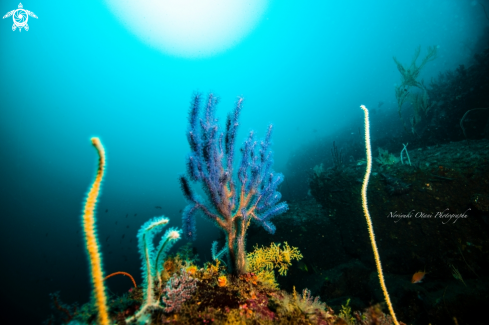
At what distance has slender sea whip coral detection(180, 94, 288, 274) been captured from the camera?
9.57ft

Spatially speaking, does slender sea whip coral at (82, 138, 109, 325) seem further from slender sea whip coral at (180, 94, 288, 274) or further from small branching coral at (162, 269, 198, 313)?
slender sea whip coral at (180, 94, 288, 274)

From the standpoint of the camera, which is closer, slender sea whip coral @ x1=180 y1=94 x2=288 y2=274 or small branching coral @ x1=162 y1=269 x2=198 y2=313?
small branching coral @ x1=162 y1=269 x2=198 y2=313

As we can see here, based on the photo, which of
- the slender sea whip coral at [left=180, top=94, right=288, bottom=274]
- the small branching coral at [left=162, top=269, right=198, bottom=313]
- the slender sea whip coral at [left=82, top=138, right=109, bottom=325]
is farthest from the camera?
the slender sea whip coral at [left=180, top=94, right=288, bottom=274]

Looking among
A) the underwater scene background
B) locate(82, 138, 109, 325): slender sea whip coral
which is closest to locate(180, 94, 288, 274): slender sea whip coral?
the underwater scene background

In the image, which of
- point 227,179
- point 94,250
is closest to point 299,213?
point 227,179

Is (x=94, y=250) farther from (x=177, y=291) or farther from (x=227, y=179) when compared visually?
(x=227, y=179)

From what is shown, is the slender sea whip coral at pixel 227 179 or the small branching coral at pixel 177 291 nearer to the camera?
the small branching coral at pixel 177 291

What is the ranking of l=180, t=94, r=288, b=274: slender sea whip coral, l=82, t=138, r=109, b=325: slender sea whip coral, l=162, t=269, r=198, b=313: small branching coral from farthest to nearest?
1. l=180, t=94, r=288, b=274: slender sea whip coral
2. l=162, t=269, r=198, b=313: small branching coral
3. l=82, t=138, r=109, b=325: slender sea whip coral

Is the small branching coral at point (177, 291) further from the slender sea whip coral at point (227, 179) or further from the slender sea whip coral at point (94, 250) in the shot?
the slender sea whip coral at point (94, 250)

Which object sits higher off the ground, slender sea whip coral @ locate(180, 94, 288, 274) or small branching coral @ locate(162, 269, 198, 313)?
slender sea whip coral @ locate(180, 94, 288, 274)

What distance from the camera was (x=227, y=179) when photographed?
9.90 ft

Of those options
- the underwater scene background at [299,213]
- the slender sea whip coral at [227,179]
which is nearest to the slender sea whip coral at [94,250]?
the underwater scene background at [299,213]

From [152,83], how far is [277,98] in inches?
2684

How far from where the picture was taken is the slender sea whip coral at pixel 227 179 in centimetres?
292
